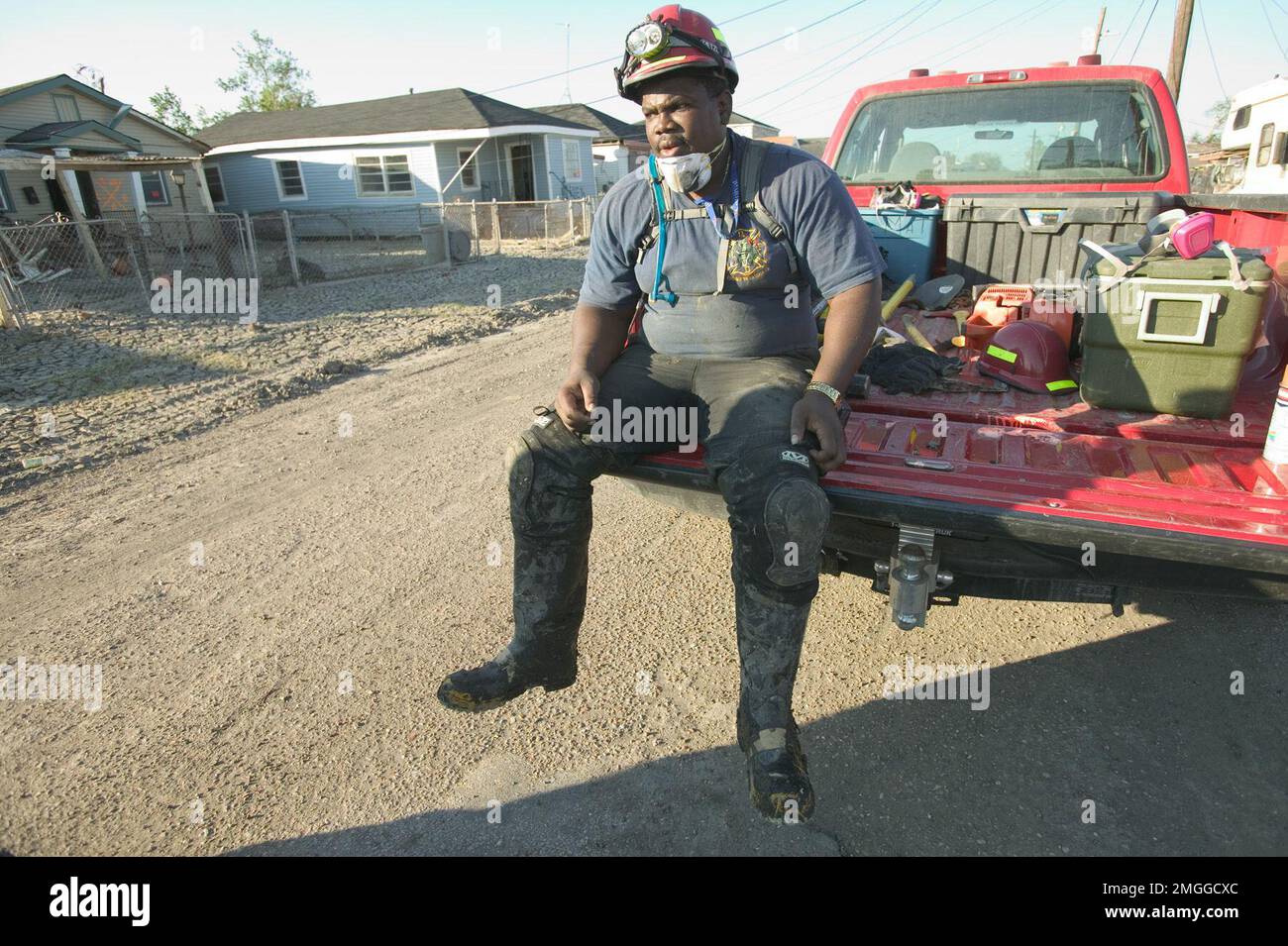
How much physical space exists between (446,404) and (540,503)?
3.97 meters

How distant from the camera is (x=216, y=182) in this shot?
27969 mm

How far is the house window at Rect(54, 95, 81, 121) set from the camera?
19.5m

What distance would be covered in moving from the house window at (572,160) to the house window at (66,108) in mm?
14099

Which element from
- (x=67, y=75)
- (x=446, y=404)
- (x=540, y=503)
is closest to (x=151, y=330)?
(x=446, y=404)

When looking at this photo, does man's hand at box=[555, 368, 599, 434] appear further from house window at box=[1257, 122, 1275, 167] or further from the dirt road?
house window at box=[1257, 122, 1275, 167]

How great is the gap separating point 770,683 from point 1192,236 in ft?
6.83

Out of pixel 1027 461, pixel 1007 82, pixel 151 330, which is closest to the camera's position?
pixel 1027 461

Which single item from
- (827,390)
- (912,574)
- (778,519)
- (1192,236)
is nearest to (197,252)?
(827,390)

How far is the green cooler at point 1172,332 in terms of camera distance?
2422mm

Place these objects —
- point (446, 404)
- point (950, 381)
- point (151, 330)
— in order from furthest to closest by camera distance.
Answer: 1. point (151, 330)
2. point (446, 404)
3. point (950, 381)

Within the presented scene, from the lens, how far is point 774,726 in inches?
A: 86.8

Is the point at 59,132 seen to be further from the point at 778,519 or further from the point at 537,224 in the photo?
the point at 778,519

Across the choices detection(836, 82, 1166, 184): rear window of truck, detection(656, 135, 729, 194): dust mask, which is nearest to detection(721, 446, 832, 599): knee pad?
detection(656, 135, 729, 194): dust mask

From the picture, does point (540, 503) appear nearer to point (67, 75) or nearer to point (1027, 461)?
point (1027, 461)
